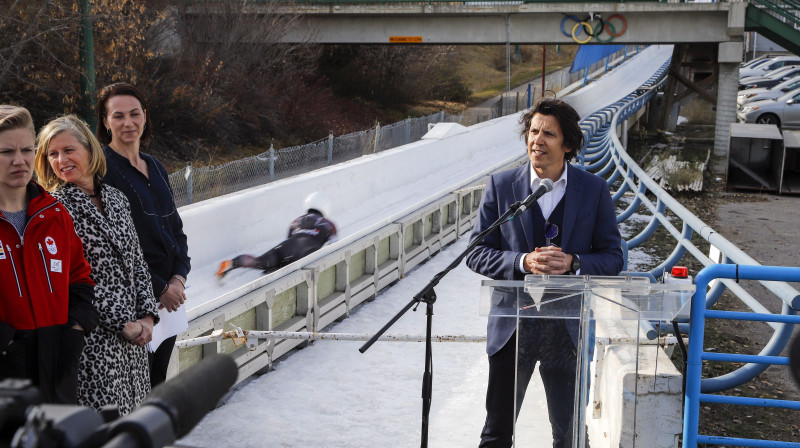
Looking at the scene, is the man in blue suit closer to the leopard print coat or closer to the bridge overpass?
the leopard print coat

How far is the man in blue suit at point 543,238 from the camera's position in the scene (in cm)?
307

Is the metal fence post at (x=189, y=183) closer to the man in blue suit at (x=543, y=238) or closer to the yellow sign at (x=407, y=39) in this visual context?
the man in blue suit at (x=543, y=238)

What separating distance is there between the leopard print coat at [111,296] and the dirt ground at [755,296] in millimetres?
2283

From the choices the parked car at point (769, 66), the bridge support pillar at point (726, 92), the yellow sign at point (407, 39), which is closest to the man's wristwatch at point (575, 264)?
the bridge support pillar at point (726, 92)

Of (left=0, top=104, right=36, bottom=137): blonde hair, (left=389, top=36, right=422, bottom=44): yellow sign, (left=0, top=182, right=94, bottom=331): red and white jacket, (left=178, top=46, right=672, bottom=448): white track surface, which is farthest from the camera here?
(left=389, top=36, right=422, bottom=44): yellow sign

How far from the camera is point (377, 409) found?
16.4 feet

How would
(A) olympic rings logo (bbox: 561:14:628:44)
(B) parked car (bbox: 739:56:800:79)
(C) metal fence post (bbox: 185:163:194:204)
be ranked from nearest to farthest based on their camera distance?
(C) metal fence post (bbox: 185:163:194:204)
(A) olympic rings logo (bbox: 561:14:628:44)
(B) parked car (bbox: 739:56:800:79)

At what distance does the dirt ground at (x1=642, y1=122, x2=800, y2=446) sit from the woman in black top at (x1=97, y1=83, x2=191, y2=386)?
2.58 metres

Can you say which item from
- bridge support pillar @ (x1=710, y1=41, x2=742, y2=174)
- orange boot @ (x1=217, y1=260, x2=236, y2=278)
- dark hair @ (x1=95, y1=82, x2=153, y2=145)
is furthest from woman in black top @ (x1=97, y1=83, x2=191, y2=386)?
bridge support pillar @ (x1=710, y1=41, x2=742, y2=174)

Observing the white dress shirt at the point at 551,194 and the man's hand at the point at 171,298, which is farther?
the man's hand at the point at 171,298

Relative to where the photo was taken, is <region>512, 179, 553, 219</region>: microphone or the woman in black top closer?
<region>512, 179, 553, 219</region>: microphone

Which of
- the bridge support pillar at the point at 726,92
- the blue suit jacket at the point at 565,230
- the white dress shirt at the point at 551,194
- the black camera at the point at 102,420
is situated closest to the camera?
the black camera at the point at 102,420

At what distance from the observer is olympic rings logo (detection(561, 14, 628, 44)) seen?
83.5 ft

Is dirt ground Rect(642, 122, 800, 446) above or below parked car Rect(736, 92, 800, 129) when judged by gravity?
below
